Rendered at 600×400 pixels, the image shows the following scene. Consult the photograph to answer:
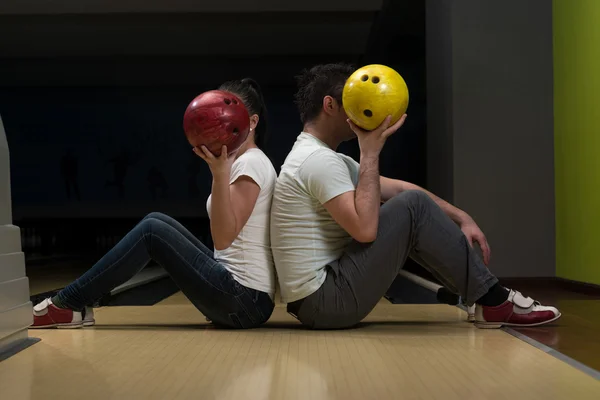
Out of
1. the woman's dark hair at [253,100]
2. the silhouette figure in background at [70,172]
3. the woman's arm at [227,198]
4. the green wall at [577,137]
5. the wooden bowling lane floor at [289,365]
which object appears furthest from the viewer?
the silhouette figure in background at [70,172]

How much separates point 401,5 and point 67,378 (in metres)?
5.38

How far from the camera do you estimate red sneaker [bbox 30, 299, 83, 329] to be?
7.80ft

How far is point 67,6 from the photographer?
6.62m

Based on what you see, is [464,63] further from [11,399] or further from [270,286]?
[11,399]

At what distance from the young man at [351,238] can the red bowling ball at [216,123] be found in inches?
9.9

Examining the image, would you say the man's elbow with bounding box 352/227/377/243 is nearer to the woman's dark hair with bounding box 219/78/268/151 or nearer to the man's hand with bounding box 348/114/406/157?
the man's hand with bounding box 348/114/406/157

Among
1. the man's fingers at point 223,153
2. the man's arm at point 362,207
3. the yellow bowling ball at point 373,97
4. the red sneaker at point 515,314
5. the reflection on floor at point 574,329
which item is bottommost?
the reflection on floor at point 574,329

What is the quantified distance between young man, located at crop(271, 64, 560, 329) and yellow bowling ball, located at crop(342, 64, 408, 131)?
3 cm

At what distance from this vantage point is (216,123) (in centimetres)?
194

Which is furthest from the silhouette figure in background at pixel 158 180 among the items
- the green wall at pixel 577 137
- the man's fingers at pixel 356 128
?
the man's fingers at pixel 356 128

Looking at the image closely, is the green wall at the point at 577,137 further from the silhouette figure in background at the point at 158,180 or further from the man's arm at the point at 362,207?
the silhouette figure in background at the point at 158,180

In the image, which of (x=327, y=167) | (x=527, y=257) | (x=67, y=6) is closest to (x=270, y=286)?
(x=327, y=167)

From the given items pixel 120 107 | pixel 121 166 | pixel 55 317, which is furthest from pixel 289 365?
pixel 120 107

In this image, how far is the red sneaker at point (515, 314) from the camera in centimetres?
220
